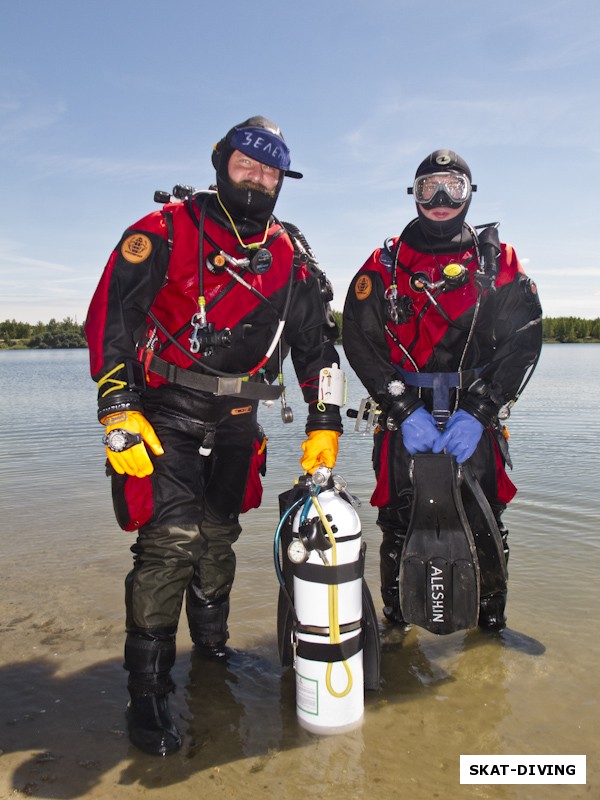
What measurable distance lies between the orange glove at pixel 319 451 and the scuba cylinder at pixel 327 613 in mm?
336

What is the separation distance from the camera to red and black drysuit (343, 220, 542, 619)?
11.7 ft

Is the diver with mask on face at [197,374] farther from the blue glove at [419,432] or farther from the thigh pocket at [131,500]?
the blue glove at [419,432]

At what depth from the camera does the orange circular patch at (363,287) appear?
3689 millimetres

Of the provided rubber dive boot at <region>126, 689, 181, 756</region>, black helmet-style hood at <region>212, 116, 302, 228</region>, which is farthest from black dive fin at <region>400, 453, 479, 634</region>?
black helmet-style hood at <region>212, 116, 302, 228</region>

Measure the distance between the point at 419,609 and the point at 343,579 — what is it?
0.86 meters

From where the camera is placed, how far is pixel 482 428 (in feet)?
11.3

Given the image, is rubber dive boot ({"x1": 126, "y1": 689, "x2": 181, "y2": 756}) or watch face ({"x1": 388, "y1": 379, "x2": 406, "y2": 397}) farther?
watch face ({"x1": 388, "y1": 379, "x2": 406, "y2": 397})

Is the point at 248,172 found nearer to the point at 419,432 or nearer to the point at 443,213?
the point at 443,213

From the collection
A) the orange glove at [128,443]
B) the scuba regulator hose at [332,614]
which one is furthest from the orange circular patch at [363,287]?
the orange glove at [128,443]

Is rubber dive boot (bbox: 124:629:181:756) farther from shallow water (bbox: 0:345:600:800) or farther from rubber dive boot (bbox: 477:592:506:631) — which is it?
rubber dive boot (bbox: 477:592:506:631)

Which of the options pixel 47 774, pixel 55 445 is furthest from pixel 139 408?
pixel 55 445

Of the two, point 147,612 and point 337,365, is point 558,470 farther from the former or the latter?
point 147,612

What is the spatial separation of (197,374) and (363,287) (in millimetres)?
1176

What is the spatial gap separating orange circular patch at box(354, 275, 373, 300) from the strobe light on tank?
1330 millimetres
